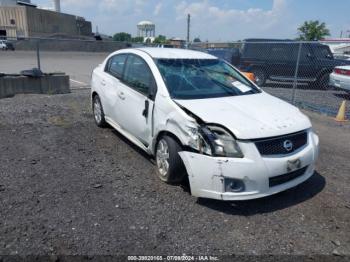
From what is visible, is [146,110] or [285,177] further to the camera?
[146,110]

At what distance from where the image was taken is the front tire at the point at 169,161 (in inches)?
134

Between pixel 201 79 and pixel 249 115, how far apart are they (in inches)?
42.8

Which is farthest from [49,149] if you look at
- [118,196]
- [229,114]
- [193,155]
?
[229,114]

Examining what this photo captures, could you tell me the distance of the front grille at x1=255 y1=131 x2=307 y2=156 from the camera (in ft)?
9.92

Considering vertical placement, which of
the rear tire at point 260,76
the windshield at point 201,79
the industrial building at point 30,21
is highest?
the industrial building at point 30,21

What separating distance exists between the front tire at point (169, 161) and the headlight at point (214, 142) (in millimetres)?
341

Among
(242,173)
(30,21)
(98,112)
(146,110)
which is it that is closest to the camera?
(242,173)

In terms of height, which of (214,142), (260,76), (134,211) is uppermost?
(214,142)

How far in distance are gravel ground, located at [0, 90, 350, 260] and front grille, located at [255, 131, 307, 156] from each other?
655 mm

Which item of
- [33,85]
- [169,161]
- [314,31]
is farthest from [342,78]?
[314,31]

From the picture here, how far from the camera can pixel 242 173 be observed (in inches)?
115

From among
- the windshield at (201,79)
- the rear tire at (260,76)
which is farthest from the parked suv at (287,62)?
the windshield at (201,79)

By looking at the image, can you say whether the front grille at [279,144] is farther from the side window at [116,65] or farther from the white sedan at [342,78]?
the white sedan at [342,78]

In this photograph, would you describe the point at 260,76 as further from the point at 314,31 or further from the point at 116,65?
the point at 314,31
